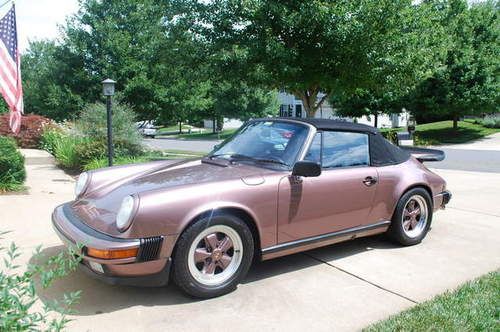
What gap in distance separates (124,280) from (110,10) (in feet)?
60.1

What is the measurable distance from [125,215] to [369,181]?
8.27ft

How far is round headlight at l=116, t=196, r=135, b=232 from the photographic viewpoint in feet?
10.7

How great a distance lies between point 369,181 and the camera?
15.0 feet

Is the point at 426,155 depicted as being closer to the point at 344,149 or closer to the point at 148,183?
the point at 344,149

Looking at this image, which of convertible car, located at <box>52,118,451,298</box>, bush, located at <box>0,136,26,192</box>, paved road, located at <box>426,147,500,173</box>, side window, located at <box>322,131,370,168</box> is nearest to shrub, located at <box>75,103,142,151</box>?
bush, located at <box>0,136,26,192</box>

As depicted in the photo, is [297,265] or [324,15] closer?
[297,265]

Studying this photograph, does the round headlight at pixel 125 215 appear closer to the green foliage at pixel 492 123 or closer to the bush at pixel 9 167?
the bush at pixel 9 167

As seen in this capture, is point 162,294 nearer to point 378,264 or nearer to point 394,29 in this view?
point 378,264

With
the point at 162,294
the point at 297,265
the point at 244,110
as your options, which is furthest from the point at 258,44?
the point at 244,110

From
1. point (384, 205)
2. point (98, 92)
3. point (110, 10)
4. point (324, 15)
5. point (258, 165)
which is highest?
point (110, 10)

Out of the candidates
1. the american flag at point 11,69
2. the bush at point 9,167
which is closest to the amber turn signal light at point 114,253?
the bush at point 9,167

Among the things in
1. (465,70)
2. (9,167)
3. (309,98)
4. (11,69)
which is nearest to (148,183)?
(9,167)

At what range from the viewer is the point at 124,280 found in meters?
3.29

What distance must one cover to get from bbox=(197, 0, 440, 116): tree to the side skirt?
23.1 feet
